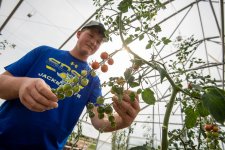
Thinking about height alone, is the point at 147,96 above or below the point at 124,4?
below

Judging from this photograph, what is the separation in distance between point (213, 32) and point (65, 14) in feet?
16.6

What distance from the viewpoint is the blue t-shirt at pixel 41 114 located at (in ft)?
4.44

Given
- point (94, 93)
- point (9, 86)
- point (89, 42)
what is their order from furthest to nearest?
point (89, 42) < point (94, 93) < point (9, 86)

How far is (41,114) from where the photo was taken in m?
1.44

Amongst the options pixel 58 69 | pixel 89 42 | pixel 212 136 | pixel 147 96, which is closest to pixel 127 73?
pixel 147 96

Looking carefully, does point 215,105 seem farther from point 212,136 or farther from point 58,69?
point 58,69

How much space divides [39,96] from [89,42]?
1428 mm

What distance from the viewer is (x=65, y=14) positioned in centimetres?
604

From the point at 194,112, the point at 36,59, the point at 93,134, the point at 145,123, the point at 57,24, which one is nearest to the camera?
the point at 194,112

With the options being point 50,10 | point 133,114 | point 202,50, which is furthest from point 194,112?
point 202,50

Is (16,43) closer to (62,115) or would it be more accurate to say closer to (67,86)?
(62,115)

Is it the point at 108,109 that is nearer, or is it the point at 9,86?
the point at 108,109

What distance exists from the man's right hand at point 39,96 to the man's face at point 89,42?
1283 mm

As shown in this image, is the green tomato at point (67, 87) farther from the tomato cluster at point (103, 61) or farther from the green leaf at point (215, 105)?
the green leaf at point (215, 105)
